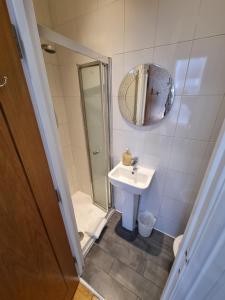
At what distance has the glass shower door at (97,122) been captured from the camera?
4.82 ft

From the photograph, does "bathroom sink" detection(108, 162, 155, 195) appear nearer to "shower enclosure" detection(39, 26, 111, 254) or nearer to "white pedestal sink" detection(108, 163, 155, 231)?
"white pedestal sink" detection(108, 163, 155, 231)

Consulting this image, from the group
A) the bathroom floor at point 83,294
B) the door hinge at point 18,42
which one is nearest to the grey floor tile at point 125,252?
the bathroom floor at point 83,294

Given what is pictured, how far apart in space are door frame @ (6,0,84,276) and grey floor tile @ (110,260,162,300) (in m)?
0.92

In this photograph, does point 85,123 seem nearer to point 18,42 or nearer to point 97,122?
point 97,122

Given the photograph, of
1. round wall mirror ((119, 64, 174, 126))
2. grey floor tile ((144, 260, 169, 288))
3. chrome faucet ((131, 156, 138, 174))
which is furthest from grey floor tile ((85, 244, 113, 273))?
round wall mirror ((119, 64, 174, 126))

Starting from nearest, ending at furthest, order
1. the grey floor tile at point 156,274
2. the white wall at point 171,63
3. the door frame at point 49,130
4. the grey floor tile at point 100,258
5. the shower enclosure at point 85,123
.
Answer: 1. the door frame at point 49,130
2. the white wall at point 171,63
3. the grey floor tile at point 156,274
4. the grey floor tile at point 100,258
5. the shower enclosure at point 85,123

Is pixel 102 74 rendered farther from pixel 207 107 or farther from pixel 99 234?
pixel 99 234

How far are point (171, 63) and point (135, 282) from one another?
1963 millimetres

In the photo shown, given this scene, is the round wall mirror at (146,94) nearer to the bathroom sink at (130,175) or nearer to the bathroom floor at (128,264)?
the bathroom sink at (130,175)

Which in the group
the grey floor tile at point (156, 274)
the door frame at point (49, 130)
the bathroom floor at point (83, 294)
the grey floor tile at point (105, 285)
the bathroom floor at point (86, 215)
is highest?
the door frame at point (49, 130)

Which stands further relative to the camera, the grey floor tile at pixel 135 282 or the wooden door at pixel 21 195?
the grey floor tile at pixel 135 282

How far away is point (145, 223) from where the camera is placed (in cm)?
173

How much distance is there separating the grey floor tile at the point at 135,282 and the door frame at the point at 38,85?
0.92 meters

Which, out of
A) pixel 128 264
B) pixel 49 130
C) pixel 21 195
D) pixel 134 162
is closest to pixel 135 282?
pixel 128 264
